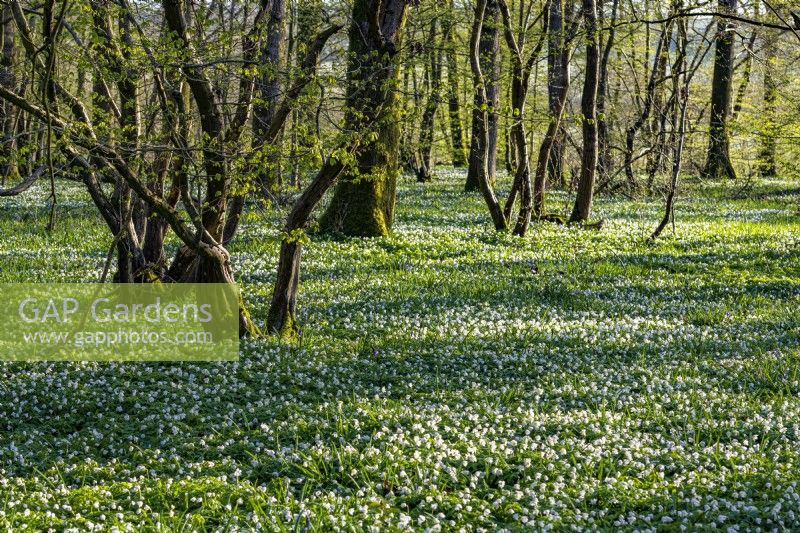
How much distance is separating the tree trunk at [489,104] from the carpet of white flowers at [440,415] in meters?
4.54

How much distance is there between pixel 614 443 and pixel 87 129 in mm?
5580

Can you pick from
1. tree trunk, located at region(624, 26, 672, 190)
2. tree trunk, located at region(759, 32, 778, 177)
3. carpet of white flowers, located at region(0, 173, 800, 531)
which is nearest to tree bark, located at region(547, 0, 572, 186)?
tree trunk, located at region(624, 26, 672, 190)

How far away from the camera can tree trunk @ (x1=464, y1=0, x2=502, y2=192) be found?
15508 mm

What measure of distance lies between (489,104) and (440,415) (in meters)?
11.4

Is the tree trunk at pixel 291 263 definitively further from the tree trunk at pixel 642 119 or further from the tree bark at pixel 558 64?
the tree trunk at pixel 642 119

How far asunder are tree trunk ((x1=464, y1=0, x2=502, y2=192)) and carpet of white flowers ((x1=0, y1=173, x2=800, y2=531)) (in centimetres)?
454

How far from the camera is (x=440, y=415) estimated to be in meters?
6.56

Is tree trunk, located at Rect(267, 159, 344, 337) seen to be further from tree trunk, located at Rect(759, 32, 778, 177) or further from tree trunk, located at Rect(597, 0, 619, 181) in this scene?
tree trunk, located at Rect(597, 0, 619, 181)

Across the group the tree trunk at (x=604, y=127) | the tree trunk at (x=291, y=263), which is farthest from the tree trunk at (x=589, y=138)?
the tree trunk at (x=291, y=263)

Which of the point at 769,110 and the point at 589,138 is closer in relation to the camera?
the point at 589,138

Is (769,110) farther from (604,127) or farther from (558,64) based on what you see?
(558,64)

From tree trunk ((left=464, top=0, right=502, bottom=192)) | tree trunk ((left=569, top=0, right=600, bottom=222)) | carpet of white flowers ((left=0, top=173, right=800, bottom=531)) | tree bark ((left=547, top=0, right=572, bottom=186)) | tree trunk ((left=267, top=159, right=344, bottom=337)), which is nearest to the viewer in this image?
carpet of white flowers ((left=0, top=173, right=800, bottom=531))

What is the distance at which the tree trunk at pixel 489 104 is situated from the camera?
1551cm

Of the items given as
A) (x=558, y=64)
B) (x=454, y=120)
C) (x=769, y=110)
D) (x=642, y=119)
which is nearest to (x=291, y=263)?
(x=558, y=64)
